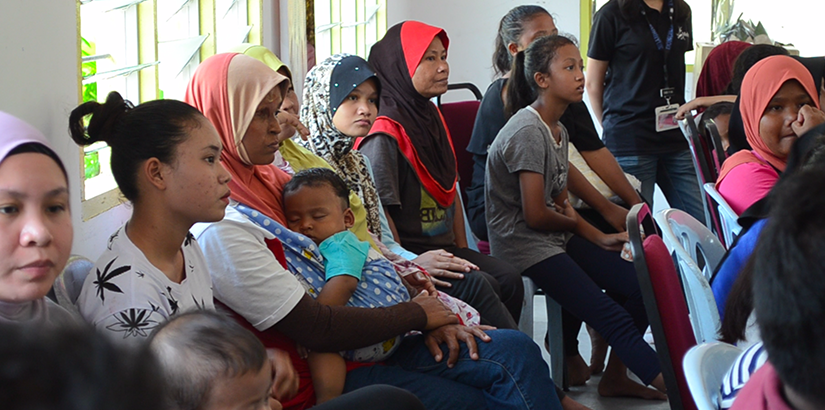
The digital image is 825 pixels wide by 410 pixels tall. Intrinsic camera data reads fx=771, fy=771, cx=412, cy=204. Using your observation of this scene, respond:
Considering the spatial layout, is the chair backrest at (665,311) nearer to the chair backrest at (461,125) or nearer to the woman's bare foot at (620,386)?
the woman's bare foot at (620,386)

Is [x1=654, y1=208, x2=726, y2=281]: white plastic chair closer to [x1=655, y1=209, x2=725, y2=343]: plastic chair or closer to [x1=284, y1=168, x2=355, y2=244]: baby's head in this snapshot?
[x1=655, y1=209, x2=725, y2=343]: plastic chair

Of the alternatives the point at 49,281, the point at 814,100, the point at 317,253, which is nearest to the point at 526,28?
the point at 814,100

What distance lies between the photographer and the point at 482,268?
263 centimetres

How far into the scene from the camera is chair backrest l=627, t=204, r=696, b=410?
4.87 ft

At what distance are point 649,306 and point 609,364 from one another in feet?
4.55

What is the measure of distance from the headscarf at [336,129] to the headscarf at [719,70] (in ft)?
6.75

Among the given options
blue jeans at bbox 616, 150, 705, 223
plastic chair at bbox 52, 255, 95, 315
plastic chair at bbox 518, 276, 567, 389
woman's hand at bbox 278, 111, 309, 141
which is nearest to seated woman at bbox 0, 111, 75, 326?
plastic chair at bbox 52, 255, 95, 315

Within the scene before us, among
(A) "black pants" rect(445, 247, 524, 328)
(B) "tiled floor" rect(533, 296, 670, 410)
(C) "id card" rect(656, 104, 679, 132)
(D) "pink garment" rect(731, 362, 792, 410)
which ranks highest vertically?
(C) "id card" rect(656, 104, 679, 132)

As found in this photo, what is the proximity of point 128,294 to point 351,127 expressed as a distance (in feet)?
4.27

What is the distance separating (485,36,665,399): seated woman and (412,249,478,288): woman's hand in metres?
0.36

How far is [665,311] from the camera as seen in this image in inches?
59.4

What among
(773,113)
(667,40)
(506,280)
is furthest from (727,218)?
(667,40)

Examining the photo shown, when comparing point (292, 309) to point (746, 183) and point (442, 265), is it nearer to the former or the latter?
point (442, 265)

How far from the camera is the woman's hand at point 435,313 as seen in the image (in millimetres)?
1817
